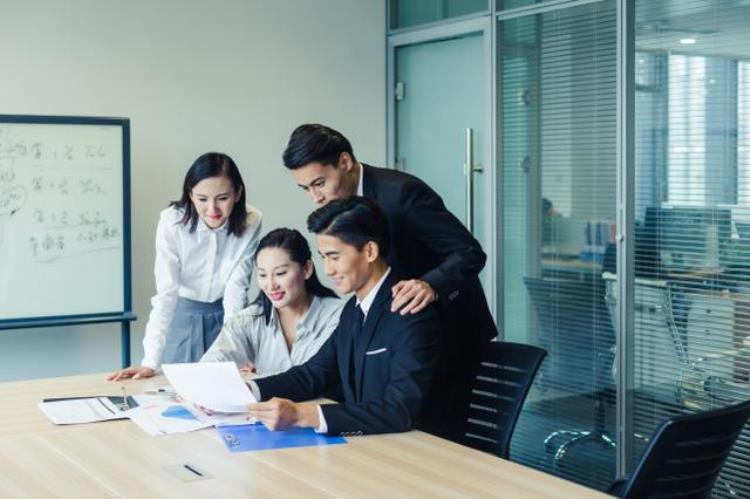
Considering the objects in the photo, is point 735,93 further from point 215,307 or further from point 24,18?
point 24,18

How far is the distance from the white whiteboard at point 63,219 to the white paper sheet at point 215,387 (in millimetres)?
2148

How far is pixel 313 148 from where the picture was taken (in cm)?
303

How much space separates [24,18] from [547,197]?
250 cm

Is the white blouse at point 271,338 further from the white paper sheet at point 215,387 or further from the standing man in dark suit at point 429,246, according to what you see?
the white paper sheet at point 215,387

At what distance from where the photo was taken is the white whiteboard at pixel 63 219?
15.5 feet

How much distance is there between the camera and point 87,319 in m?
4.87

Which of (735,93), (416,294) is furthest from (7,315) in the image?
(735,93)

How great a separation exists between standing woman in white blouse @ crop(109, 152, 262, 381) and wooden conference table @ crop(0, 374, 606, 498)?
100cm

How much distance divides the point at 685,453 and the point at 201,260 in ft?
7.30


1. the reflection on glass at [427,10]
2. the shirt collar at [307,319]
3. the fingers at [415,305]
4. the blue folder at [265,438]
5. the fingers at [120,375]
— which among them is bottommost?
the blue folder at [265,438]

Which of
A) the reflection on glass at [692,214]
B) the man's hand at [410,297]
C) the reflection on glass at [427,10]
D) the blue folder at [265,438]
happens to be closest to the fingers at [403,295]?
the man's hand at [410,297]

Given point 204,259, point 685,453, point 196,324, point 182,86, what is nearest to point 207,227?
point 204,259

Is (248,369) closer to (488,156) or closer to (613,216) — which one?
Answer: (613,216)

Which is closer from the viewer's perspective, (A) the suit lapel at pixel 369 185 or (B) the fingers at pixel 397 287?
(B) the fingers at pixel 397 287
